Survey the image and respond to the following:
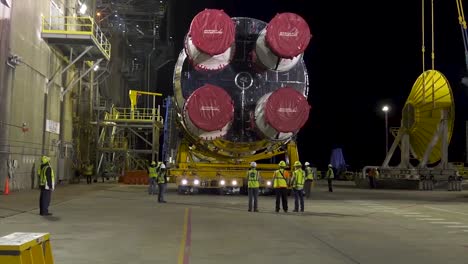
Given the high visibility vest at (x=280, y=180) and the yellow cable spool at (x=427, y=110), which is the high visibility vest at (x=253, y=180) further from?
the yellow cable spool at (x=427, y=110)

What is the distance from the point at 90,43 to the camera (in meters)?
29.0

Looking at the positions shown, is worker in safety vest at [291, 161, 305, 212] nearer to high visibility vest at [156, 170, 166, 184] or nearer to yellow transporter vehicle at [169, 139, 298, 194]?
yellow transporter vehicle at [169, 139, 298, 194]

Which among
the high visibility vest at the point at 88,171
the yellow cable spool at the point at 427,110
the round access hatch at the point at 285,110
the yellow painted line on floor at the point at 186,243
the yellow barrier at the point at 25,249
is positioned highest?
the yellow cable spool at the point at 427,110

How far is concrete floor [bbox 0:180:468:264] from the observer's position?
8.54 meters

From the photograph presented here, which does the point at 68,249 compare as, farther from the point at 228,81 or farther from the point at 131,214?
the point at 228,81

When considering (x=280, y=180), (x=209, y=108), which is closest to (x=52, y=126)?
(x=209, y=108)

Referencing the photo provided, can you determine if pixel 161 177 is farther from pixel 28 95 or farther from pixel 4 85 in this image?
pixel 28 95

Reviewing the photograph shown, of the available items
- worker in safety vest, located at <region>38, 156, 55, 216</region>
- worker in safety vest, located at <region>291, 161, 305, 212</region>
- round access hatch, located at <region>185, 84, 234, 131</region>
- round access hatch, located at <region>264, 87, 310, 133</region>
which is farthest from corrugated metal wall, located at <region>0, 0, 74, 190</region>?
worker in safety vest, located at <region>291, 161, 305, 212</region>

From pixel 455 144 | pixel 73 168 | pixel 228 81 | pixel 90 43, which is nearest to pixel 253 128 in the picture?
pixel 228 81

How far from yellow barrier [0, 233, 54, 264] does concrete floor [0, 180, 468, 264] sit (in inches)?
99.2

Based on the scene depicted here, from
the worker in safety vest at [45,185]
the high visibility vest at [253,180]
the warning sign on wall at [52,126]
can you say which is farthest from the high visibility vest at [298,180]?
the warning sign on wall at [52,126]

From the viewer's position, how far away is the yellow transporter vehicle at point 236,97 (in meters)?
18.0

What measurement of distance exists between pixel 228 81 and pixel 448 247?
443 inches

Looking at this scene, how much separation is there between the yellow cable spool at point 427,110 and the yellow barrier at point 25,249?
3169 centimetres
